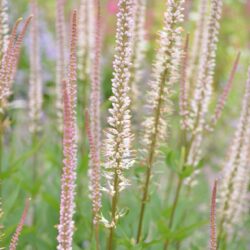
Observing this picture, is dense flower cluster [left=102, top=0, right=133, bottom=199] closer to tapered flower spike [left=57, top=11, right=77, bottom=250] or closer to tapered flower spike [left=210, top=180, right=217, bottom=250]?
tapered flower spike [left=57, top=11, right=77, bottom=250]

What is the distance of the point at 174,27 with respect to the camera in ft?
9.59

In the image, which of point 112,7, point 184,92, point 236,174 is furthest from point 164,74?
point 112,7

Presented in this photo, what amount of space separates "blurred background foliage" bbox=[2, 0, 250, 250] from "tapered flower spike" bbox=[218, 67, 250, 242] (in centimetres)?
21

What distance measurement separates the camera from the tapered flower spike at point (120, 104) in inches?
95.4

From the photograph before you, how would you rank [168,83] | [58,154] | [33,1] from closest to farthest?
[168,83] < [33,1] < [58,154]

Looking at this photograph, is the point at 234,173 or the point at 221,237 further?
the point at 221,237

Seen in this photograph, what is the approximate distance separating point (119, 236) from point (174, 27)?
5.17ft

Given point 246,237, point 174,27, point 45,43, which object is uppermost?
point 174,27

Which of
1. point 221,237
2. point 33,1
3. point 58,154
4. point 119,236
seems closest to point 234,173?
point 221,237

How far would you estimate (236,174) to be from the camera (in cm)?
370

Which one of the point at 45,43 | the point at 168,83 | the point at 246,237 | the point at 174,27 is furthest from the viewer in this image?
the point at 45,43

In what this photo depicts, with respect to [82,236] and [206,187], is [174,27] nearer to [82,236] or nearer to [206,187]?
[82,236]

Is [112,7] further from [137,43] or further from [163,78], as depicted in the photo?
[163,78]

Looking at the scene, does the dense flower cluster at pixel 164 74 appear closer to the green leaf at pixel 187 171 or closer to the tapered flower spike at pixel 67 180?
the green leaf at pixel 187 171
